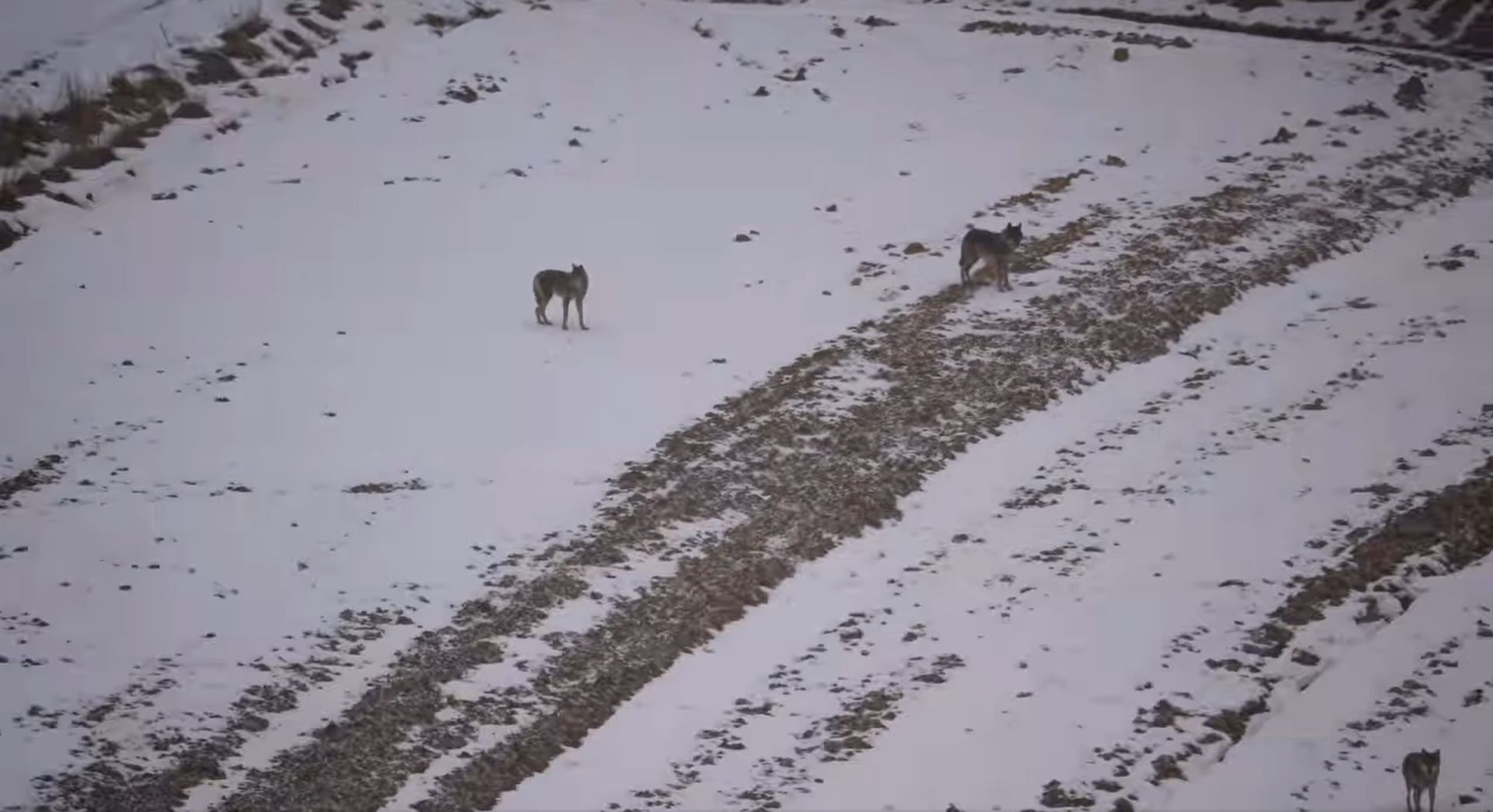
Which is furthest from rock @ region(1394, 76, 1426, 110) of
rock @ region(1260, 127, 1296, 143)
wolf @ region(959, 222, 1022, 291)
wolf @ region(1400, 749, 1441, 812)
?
wolf @ region(1400, 749, 1441, 812)

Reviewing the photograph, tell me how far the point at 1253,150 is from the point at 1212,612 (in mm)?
12872

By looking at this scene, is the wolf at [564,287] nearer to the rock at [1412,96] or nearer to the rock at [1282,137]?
the rock at [1282,137]

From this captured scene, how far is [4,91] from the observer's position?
2577cm

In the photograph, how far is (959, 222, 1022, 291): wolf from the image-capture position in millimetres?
21312

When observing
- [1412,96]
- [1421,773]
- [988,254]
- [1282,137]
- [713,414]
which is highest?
[1412,96]

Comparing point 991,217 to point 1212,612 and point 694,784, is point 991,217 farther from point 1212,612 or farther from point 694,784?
point 694,784

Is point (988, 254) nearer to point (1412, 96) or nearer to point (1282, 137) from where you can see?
point (1282, 137)

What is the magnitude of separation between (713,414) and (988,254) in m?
4.80

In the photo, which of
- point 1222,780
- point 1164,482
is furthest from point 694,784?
point 1164,482

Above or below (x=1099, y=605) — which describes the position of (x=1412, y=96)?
above

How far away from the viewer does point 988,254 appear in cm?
2136

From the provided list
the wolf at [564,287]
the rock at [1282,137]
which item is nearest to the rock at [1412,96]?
the rock at [1282,137]

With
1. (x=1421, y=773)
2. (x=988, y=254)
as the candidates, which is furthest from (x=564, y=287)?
(x=1421, y=773)

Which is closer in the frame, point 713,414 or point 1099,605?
point 1099,605
